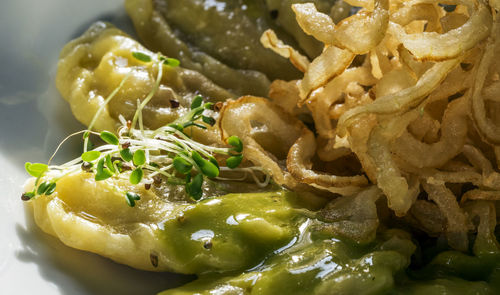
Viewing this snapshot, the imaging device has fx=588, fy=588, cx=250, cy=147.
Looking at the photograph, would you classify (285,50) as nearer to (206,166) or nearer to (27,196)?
(206,166)

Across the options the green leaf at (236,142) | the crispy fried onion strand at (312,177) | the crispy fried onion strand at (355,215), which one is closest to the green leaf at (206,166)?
the green leaf at (236,142)

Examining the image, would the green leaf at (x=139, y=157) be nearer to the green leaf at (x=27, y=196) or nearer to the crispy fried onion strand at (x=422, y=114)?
the green leaf at (x=27, y=196)

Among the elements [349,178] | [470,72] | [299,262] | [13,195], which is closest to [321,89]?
[349,178]

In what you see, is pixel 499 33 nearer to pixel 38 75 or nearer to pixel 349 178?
pixel 349 178

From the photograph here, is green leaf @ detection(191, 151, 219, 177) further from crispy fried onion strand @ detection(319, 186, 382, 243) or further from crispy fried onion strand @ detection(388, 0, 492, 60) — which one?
crispy fried onion strand @ detection(388, 0, 492, 60)

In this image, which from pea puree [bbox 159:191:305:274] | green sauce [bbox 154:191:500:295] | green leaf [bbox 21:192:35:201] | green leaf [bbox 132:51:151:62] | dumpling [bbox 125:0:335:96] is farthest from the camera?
dumpling [bbox 125:0:335:96]

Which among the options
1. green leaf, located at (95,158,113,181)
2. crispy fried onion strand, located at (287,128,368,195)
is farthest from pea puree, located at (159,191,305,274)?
green leaf, located at (95,158,113,181)
